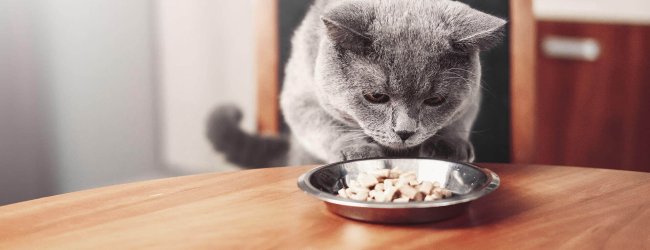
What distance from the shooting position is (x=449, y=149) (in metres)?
1.38

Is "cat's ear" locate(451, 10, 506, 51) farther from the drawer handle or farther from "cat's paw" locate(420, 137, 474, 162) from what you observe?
the drawer handle

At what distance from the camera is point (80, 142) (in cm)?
186

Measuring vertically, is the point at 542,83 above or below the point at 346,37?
below

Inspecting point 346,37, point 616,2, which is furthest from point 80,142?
point 616,2

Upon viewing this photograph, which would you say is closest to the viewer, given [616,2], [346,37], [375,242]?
[375,242]

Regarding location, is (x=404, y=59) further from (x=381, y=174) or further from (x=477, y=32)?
(x=381, y=174)

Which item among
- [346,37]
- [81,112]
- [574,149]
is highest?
[346,37]

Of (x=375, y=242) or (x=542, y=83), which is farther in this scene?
(x=542, y=83)

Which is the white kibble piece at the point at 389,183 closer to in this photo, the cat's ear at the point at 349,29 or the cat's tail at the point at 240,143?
the cat's ear at the point at 349,29

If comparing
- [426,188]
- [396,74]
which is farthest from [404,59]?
[426,188]

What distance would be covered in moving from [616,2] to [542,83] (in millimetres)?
290

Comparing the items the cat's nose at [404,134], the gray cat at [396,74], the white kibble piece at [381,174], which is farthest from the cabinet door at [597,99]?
the white kibble piece at [381,174]

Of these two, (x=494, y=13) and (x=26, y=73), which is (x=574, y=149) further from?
(x=26, y=73)

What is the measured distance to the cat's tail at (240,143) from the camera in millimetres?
1530
